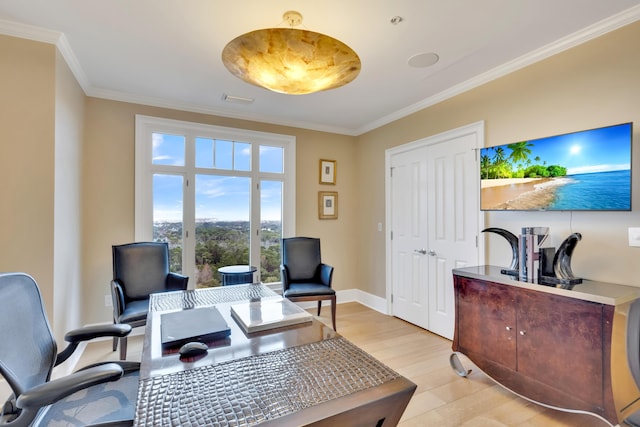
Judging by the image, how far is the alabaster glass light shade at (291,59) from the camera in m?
1.42

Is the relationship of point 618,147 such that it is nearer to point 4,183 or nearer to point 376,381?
point 376,381

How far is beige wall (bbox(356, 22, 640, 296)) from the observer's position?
78.9 inches

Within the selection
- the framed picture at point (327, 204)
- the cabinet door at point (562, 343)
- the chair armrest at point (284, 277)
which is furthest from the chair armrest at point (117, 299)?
the cabinet door at point (562, 343)

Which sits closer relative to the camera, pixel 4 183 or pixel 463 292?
pixel 4 183

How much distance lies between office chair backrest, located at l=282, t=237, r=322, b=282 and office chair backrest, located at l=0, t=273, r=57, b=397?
8.38 ft

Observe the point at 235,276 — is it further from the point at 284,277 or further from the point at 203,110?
the point at 203,110

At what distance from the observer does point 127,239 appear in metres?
3.39

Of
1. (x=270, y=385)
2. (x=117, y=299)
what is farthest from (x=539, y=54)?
(x=117, y=299)

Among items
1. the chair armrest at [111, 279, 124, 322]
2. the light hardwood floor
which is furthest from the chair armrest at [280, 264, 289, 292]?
the chair armrest at [111, 279, 124, 322]

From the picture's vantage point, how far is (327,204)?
4.53 metres

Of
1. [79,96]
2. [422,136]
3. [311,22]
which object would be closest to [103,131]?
[79,96]

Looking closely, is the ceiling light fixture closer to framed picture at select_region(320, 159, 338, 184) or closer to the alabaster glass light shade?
the alabaster glass light shade

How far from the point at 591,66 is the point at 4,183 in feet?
13.8

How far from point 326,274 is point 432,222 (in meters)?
1.38
